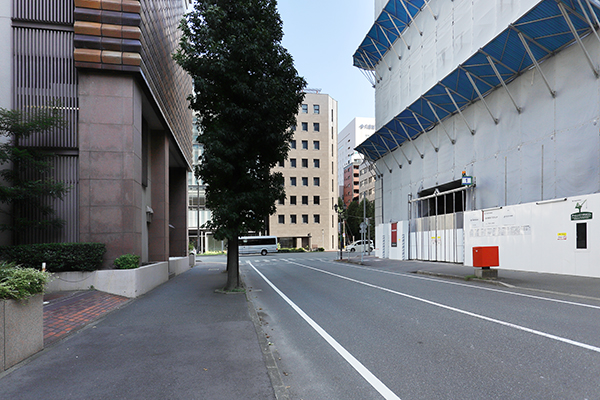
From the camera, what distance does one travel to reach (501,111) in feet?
67.2

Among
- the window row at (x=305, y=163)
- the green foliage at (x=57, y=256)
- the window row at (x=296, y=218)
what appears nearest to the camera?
the green foliage at (x=57, y=256)

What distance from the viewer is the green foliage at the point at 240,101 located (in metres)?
11.4

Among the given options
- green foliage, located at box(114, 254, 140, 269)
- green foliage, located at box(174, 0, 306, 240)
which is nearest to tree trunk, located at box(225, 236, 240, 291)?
green foliage, located at box(174, 0, 306, 240)

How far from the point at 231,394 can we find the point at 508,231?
18181 millimetres

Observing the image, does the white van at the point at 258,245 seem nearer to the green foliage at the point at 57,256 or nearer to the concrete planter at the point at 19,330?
the green foliage at the point at 57,256

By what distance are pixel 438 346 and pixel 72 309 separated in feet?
25.2

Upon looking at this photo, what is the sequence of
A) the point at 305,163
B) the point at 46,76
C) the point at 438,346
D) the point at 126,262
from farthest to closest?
the point at 305,163 → the point at 46,76 → the point at 126,262 → the point at 438,346

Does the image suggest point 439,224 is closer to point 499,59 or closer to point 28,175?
point 499,59

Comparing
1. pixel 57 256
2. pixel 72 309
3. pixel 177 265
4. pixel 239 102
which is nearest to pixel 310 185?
pixel 177 265

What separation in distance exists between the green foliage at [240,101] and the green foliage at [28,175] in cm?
429

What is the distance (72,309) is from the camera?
338 inches

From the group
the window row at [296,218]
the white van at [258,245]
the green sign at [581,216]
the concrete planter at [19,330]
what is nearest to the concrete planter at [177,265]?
the concrete planter at [19,330]

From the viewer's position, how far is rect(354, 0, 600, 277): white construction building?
15.0 meters

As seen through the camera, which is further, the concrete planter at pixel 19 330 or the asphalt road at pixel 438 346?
the concrete planter at pixel 19 330
